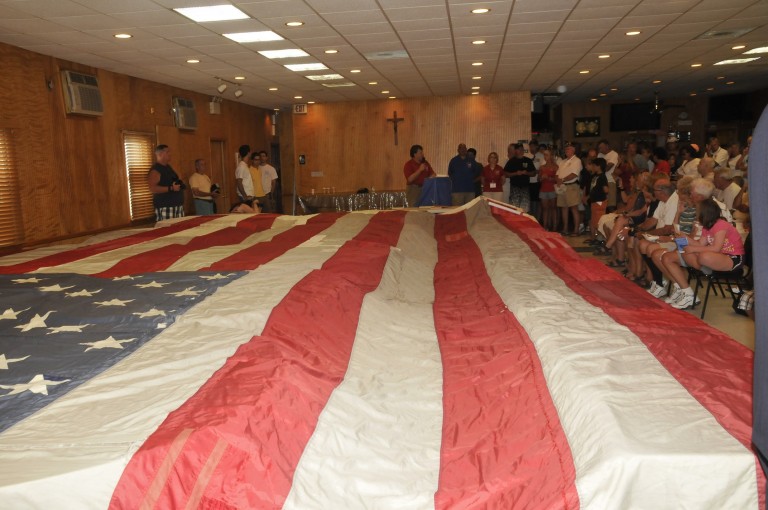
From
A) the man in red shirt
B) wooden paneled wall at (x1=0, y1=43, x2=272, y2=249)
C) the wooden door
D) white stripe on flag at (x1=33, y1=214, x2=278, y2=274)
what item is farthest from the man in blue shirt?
white stripe on flag at (x1=33, y1=214, x2=278, y2=274)

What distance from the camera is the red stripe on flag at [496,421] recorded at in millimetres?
1541

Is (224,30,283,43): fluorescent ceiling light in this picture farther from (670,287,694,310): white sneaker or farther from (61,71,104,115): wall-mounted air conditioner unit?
(670,287,694,310): white sneaker

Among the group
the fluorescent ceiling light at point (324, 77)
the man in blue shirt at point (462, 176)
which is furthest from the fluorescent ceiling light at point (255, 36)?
the man in blue shirt at point (462, 176)

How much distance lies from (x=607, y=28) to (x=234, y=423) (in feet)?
22.3

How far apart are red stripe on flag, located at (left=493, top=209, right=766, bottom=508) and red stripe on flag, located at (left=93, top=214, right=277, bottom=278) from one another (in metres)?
2.26

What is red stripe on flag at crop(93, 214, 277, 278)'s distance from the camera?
3.38 metres

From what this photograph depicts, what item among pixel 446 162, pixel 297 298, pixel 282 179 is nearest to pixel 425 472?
pixel 297 298

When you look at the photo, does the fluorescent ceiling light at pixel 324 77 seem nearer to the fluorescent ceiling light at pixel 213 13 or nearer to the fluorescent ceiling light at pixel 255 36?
the fluorescent ceiling light at pixel 255 36

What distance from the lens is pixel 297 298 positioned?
105 inches

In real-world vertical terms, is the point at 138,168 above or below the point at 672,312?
above

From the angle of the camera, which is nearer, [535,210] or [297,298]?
[297,298]

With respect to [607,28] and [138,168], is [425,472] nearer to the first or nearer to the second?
[607,28]

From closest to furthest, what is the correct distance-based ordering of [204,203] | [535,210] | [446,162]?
1. [204,203]
2. [535,210]
3. [446,162]

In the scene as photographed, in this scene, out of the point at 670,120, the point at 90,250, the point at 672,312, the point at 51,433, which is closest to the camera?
the point at 51,433
